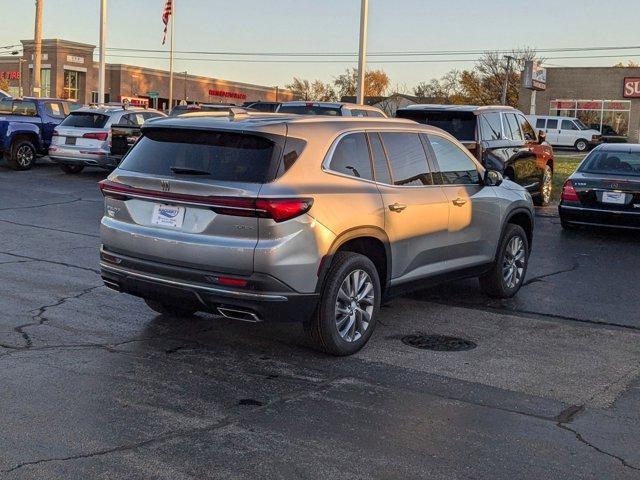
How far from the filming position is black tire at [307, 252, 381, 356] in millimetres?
5969

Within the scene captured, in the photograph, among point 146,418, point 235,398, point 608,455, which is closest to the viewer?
point 608,455

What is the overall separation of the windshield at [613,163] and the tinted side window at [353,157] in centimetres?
778

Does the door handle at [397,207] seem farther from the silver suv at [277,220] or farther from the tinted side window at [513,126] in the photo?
the tinted side window at [513,126]

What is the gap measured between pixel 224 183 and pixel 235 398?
147 cm

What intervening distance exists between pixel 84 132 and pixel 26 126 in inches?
109

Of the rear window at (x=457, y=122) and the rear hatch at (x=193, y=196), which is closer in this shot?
the rear hatch at (x=193, y=196)

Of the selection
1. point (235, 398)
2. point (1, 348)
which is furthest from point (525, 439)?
point (1, 348)

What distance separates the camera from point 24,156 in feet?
71.4

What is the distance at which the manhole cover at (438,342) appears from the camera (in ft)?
21.7

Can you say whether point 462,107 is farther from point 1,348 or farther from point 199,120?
point 1,348

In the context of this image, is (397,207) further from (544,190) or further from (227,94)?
(227,94)

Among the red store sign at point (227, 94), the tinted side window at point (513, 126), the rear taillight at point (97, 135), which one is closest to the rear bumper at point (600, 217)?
the tinted side window at point (513, 126)

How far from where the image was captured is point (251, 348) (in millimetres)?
6355

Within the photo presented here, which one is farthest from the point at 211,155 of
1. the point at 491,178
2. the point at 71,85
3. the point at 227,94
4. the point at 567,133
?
the point at 227,94
